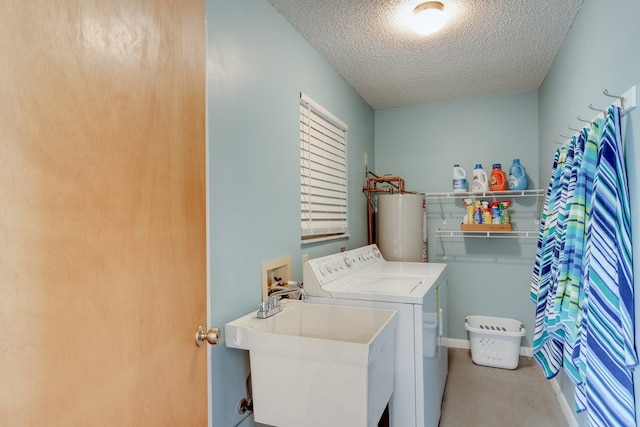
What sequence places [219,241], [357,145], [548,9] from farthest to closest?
[357,145]
[548,9]
[219,241]

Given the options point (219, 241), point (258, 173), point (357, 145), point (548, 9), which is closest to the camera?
point (219, 241)

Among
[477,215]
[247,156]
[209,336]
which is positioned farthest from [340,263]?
[477,215]

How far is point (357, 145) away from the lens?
129 inches

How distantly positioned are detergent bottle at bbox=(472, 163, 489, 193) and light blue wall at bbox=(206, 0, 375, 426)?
166 cm

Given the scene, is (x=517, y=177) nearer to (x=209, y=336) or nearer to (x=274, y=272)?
(x=274, y=272)

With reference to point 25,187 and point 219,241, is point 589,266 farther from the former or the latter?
point 25,187

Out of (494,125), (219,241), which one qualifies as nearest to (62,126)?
(219,241)

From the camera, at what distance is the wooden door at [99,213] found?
1.95ft

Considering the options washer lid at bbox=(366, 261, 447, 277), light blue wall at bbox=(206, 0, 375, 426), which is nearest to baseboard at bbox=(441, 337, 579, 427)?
washer lid at bbox=(366, 261, 447, 277)

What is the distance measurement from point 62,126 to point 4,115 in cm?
10

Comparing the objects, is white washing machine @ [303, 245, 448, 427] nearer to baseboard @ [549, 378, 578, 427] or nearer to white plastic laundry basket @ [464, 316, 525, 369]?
baseboard @ [549, 378, 578, 427]

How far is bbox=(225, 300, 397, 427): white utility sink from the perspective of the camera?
51.1 inches

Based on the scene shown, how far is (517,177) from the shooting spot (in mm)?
3141

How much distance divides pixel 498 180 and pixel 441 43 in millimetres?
1392
